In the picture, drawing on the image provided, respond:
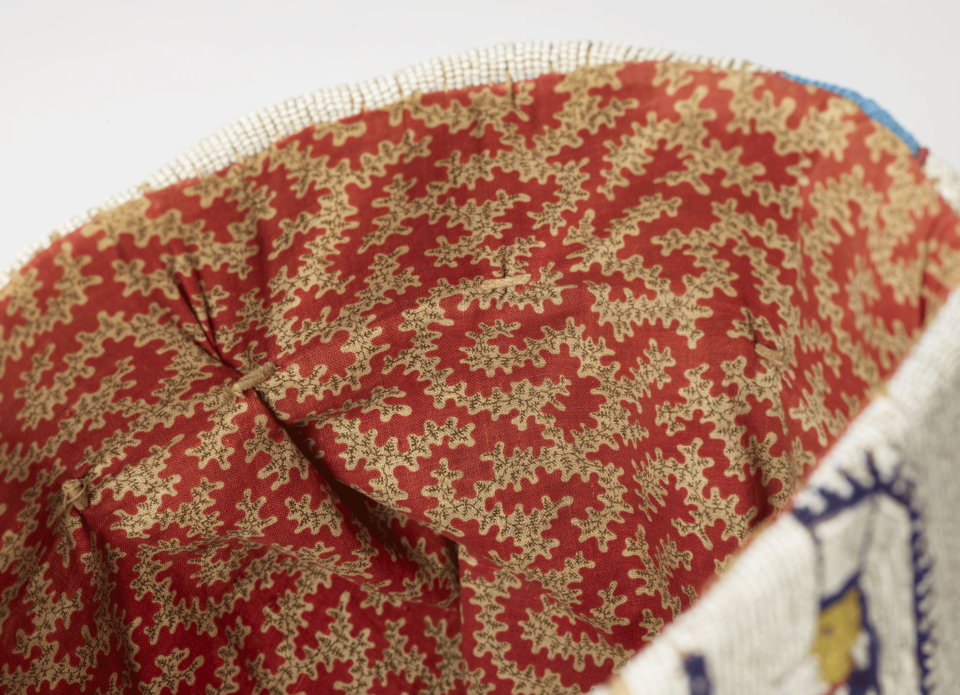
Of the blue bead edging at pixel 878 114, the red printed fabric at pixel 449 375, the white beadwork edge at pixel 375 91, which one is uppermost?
the white beadwork edge at pixel 375 91

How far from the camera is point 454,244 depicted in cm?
62

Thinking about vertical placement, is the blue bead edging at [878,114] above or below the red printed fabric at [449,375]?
above

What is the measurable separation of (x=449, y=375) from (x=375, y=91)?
0.96 feet

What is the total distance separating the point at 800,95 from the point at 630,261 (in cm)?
20

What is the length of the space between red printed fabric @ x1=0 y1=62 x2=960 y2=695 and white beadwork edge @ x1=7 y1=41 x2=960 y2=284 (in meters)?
0.01

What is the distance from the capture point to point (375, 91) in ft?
1.67

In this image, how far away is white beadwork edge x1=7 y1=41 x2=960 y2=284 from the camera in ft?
1.62

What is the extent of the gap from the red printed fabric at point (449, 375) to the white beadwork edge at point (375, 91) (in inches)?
0.4

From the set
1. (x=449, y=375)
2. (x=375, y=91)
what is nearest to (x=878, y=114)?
(x=375, y=91)

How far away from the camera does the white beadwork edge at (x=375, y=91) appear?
494 mm

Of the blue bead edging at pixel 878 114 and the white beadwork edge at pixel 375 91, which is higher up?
the white beadwork edge at pixel 375 91

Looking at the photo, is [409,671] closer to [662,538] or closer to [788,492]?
[662,538]

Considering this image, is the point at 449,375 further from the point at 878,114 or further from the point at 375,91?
the point at 878,114

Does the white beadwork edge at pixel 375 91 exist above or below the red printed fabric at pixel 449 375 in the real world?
above
